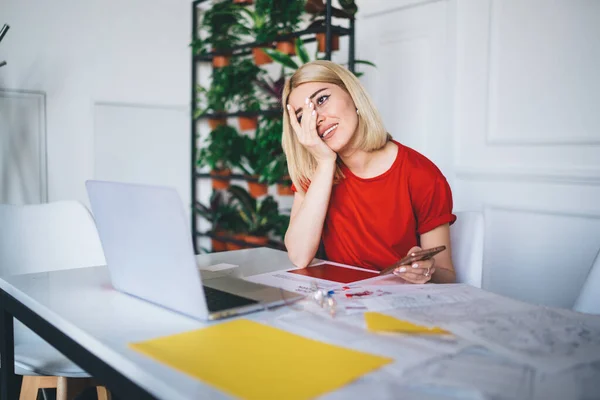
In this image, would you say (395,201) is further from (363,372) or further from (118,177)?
(118,177)

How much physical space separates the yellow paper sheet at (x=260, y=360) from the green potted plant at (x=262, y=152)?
2306mm

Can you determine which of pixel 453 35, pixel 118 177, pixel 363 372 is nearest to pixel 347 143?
pixel 363 372

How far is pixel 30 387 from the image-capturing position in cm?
141

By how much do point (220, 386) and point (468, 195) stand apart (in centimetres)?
237

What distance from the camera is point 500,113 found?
101 inches

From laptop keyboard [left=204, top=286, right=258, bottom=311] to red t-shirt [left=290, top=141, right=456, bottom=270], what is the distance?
2.11 feet

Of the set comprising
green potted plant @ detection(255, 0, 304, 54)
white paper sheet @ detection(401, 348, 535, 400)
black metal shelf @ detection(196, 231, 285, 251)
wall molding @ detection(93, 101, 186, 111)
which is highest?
green potted plant @ detection(255, 0, 304, 54)

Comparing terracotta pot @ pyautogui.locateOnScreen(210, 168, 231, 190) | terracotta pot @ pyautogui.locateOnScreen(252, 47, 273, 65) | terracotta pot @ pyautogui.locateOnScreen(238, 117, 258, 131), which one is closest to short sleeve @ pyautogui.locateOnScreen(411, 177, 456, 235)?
terracotta pot @ pyautogui.locateOnScreen(252, 47, 273, 65)

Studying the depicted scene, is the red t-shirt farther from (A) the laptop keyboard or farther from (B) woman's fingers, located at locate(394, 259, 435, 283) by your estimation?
(A) the laptop keyboard

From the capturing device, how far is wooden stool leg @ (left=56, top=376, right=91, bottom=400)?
1.39m

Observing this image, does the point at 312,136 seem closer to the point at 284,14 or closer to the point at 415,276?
the point at 415,276

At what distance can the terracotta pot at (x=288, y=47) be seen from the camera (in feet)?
9.96

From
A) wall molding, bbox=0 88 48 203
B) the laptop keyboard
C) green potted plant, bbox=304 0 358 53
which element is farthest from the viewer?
wall molding, bbox=0 88 48 203

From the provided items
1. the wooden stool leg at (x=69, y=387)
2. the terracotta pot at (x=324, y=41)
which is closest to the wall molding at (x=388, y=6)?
the terracotta pot at (x=324, y=41)
